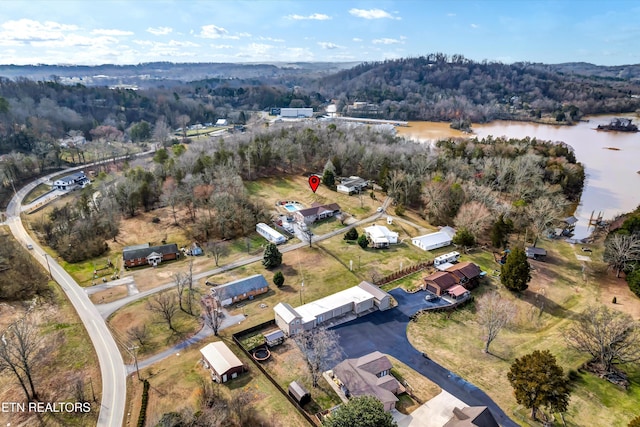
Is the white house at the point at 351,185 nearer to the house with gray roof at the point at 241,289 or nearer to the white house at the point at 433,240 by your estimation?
the white house at the point at 433,240

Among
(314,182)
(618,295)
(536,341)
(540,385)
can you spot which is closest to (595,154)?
(618,295)

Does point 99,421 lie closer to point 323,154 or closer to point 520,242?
point 520,242

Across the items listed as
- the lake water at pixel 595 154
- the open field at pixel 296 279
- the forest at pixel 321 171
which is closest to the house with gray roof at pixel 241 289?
the open field at pixel 296 279

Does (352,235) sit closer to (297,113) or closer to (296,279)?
(296,279)

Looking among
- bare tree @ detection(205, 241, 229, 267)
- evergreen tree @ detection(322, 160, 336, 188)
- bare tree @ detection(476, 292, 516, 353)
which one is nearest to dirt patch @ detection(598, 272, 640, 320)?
bare tree @ detection(476, 292, 516, 353)

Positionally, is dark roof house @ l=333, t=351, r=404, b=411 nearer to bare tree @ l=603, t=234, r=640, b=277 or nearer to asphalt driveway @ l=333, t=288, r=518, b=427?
asphalt driveway @ l=333, t=288, r=518, b=427
